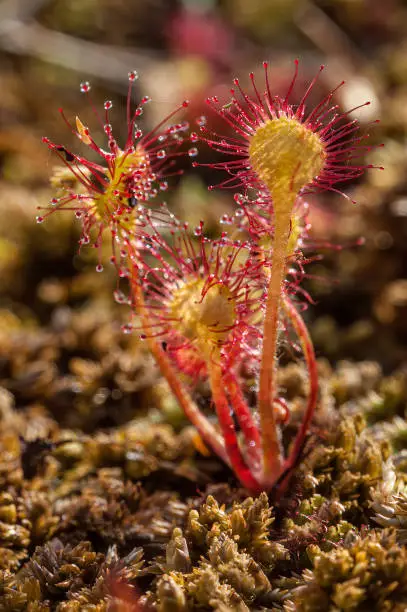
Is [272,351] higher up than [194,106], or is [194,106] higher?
[194,106]

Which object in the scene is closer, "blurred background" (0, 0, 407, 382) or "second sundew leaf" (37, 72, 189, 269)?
"second sundew leaf" (37, 72, 189, 269)

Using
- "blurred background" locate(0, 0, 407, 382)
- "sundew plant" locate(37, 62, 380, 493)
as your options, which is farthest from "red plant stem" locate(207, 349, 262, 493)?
"blurred background" locate(0, 0, 407, 382)

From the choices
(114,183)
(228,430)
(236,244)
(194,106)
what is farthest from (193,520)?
(194,106)

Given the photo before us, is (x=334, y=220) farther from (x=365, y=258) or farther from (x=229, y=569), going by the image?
(x=229, y=569)

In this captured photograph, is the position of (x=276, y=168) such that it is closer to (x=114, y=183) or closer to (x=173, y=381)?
(x=114, y=183)

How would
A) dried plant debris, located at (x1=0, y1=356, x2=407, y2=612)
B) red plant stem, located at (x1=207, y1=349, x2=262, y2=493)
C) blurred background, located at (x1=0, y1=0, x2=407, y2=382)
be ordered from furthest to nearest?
blurred background, located at (x1=0, y1=0, x2=407, y2=382) → red plant stem, located at (x1=207, y1=349, x2=262, y2=493) → dried plant debris, located at (x1=0, y1=356, x2=407, y2=612)

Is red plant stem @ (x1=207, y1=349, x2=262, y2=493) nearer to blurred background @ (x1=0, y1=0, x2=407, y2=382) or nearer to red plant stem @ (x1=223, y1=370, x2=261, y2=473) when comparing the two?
red plant stem @ (x1=223, y1=370, x2=261, y2=473)

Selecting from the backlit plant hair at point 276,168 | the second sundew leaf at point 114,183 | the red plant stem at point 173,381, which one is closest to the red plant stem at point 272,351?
the backlit plant hair at point 276,168
